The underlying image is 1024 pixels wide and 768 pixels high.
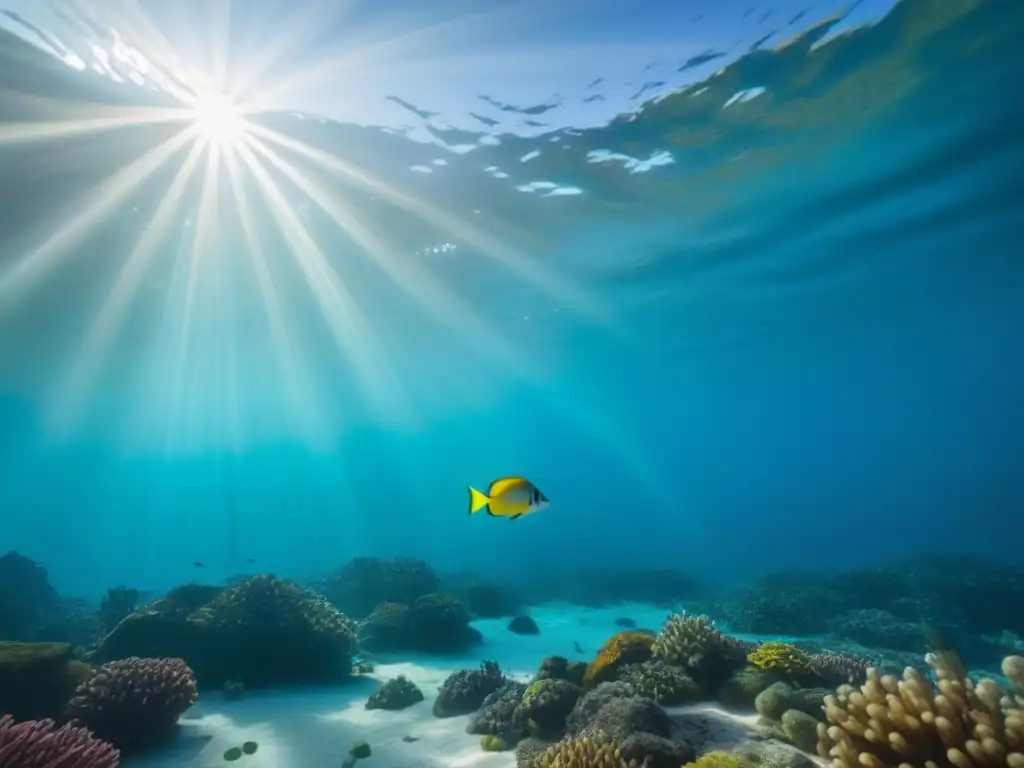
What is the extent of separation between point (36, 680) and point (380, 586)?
39.7ft

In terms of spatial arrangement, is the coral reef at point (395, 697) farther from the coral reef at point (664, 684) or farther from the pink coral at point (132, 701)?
the coral reef at point (664, 684)

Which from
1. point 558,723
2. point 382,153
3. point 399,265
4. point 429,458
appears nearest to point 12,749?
point 558,723

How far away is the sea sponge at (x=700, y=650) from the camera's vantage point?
21.4ft

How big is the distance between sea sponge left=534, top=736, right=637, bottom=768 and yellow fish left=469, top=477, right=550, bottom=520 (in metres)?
2.12

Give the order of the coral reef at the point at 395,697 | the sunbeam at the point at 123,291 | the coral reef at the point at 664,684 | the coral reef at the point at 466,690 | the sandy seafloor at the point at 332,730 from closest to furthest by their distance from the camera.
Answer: the coral reef at the point at 664,684 → the sandy seafloor at the point at 332,730 → the coral reef at the point at 466,690 → the coral reef at the point at 395,697 → the sunbeam at the point at 123,291

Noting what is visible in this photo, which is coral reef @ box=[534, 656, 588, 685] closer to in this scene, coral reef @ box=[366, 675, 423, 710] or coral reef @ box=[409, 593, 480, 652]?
coral reef @ box=[366, 675, 423, 710]

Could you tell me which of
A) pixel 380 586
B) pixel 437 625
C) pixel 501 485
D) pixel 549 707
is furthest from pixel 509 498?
pixel 380 586

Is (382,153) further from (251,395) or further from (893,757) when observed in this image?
(251,395)

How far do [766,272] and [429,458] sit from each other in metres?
149

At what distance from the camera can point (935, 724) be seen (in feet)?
10.1

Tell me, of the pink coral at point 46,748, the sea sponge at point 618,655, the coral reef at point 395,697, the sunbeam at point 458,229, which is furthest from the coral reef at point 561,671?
the sunbeam at point 458,229

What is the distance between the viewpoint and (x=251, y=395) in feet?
194

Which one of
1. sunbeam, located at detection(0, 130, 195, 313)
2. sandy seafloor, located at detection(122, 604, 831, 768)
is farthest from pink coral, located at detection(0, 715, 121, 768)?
sunbeam, located at detection(0, 130, 195, 313)

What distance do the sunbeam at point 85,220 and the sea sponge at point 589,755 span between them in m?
16.8
